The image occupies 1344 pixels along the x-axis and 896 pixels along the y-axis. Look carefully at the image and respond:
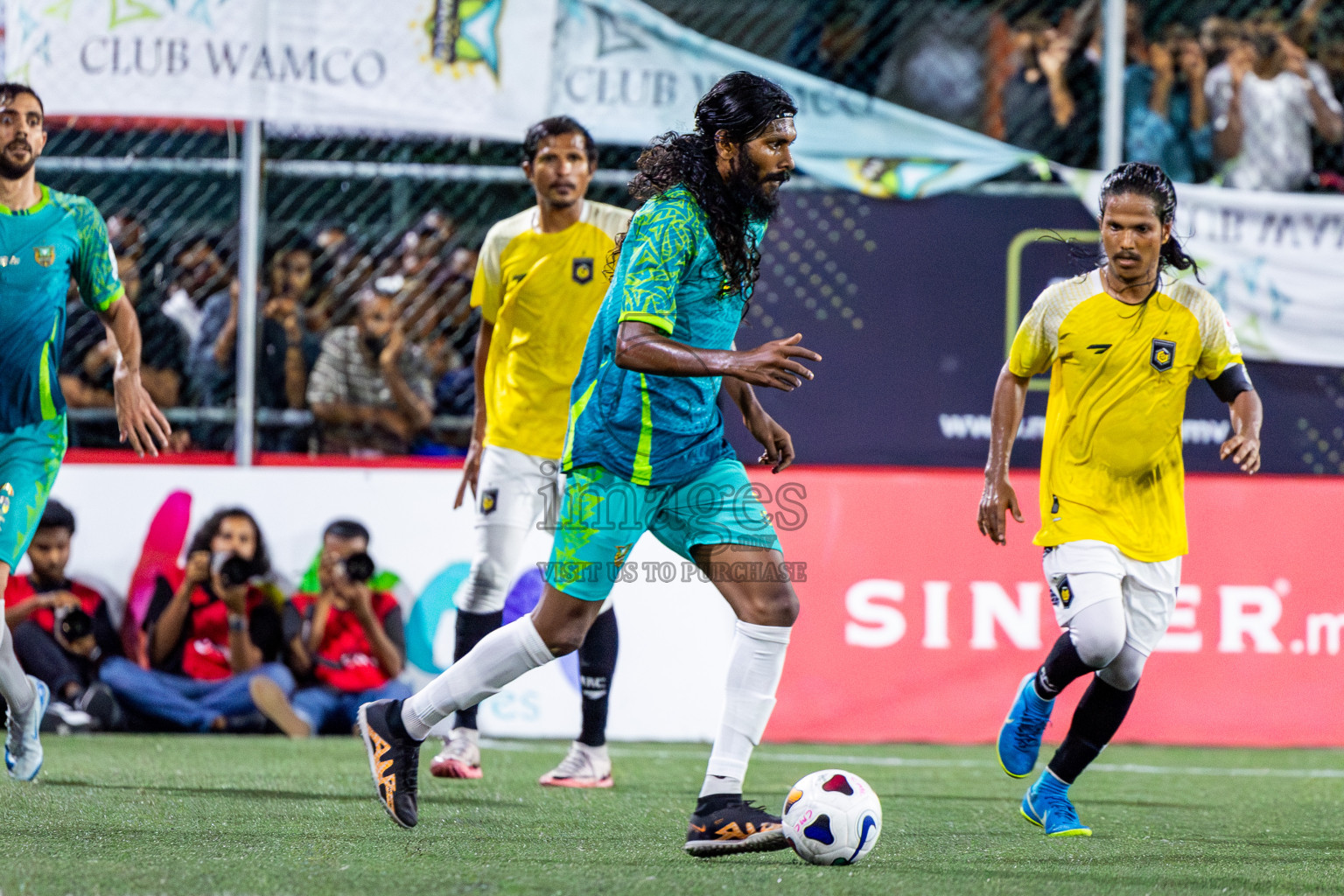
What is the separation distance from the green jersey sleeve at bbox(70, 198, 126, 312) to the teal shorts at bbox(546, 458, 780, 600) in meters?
2.21

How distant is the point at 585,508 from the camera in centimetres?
396

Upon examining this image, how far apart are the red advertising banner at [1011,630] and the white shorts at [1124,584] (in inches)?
110

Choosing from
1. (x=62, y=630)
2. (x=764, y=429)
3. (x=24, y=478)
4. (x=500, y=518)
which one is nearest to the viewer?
(x=764, y=429)

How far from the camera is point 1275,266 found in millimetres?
8258

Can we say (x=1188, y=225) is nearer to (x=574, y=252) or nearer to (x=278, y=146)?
(x=574, y=252)

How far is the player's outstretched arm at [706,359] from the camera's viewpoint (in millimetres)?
3516

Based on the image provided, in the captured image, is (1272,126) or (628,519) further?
(1272,126)

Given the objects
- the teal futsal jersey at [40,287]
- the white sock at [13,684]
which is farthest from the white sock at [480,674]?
the teal futsal jersey at [40,287]

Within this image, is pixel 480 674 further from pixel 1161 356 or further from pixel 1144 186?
pixel 1144 186

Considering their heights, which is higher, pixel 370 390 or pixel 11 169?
pixel 11 169

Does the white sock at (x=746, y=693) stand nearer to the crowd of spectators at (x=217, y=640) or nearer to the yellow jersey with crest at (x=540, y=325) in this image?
the yellow jersey with crest at (x=540, y=325)

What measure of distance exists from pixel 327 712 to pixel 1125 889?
15.3 feet

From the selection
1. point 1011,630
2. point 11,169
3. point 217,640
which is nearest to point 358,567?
point 217,640

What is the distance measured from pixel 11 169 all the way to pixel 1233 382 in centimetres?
400
